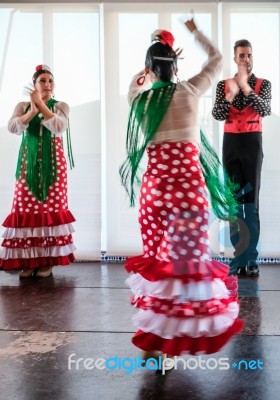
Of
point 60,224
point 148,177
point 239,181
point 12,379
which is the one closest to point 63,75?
point 60,224

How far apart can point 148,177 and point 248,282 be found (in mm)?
1817

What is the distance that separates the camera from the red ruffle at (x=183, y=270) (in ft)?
6.10

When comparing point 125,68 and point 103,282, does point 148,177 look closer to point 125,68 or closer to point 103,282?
point 103,282

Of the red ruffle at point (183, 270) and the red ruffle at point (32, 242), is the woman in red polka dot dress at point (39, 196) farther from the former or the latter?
the red ruffle at point (183, 270)

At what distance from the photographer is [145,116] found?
77.3 inches

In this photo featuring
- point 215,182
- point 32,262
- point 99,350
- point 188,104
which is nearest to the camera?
point 188,104

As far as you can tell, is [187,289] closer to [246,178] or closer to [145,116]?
[145,116]

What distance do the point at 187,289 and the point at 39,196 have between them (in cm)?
199

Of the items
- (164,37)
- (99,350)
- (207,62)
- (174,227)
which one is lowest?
(99,350)

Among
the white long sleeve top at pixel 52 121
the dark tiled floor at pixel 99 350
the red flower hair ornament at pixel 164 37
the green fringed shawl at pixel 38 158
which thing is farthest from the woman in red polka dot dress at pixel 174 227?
the green fringed shawl at pixel 38 158

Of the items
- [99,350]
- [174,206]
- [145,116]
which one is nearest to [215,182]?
[174,206]

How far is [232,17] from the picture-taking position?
14.1ft

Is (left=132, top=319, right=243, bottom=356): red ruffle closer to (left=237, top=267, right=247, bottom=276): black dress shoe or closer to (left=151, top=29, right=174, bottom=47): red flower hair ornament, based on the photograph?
(left=151, top=29, right=174, bottom=47): red flower hair ornament

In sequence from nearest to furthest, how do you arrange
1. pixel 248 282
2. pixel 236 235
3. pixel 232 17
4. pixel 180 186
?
pixel 180 186 < pixel 248 282 < pixel 236 235 < pixel 232 17
